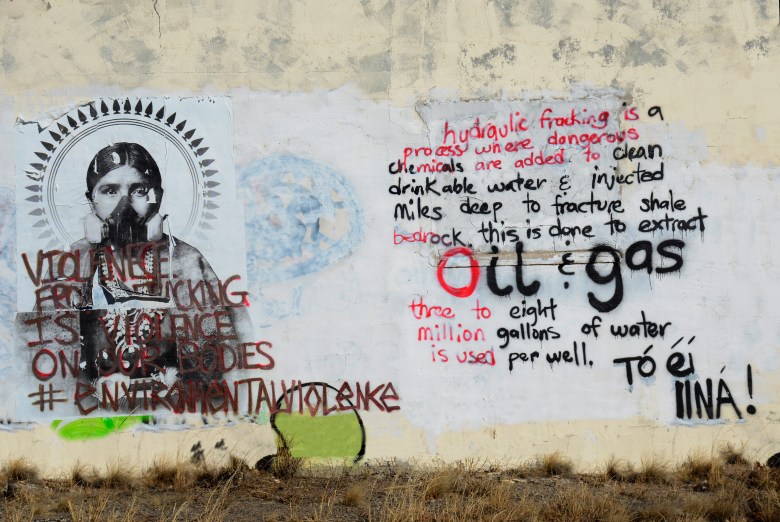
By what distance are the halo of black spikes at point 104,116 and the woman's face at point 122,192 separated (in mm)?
414

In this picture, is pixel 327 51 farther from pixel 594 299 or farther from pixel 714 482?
pixel 714 482

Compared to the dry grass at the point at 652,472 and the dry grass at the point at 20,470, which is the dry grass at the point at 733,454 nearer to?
the dry grass at the point at 652,472

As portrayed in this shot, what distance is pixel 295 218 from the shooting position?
22.4 ft

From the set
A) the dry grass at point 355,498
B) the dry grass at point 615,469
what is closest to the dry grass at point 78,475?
the dry grass at point 355,498

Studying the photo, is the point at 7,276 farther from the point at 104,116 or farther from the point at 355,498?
the point at 355,498

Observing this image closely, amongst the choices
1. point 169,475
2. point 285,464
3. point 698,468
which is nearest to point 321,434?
point 285,464

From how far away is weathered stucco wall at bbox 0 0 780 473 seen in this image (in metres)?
6.78

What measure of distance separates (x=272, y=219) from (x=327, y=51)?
1388 mm

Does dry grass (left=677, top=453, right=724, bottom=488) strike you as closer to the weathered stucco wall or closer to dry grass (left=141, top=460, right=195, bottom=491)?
the weathered stucco wall

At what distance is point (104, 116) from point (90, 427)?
2.43 metres

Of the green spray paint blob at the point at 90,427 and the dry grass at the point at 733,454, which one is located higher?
the green spray paint blob at the point at 90,427

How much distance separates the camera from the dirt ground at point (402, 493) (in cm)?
580

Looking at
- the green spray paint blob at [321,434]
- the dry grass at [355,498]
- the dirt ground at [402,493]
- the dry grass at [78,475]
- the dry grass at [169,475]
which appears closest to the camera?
the dirt ground at [402,493]

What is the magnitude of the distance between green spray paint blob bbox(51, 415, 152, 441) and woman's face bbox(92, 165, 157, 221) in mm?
1568
